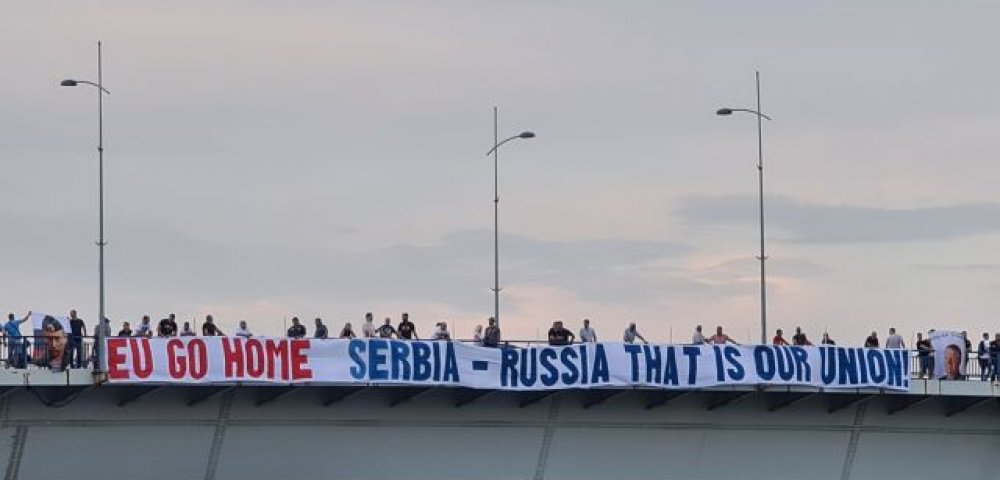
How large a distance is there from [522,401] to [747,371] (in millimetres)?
5508

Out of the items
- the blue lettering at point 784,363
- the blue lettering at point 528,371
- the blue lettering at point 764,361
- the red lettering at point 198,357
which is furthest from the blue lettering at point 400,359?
the blue lettering at point 784,363

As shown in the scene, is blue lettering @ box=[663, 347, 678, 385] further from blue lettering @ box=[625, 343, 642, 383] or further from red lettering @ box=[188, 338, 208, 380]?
red lettering @ box=[188, 338, 208, 380]

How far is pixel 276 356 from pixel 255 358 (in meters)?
0.55

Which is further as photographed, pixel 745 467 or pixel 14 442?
pixel 745 467

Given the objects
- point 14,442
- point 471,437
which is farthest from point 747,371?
point 14,442

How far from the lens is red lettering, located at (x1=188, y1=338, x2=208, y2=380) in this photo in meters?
51.8

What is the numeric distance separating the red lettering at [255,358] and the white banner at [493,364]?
22 millimetres

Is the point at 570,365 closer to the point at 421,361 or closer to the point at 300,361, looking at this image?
the point at 421,361

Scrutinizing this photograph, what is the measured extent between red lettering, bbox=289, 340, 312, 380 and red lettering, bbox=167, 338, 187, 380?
2556 mm

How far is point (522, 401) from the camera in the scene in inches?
2221

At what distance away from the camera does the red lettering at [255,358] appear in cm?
5231

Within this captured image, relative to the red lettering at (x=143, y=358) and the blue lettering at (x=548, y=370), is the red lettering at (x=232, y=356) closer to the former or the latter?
the red lettering at (x=143, y=358)

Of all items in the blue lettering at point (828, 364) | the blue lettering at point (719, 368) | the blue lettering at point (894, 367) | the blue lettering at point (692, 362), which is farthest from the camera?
the blue lettering at point (894, 367)

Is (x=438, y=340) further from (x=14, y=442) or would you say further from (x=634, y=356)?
(x=14, y=442)
